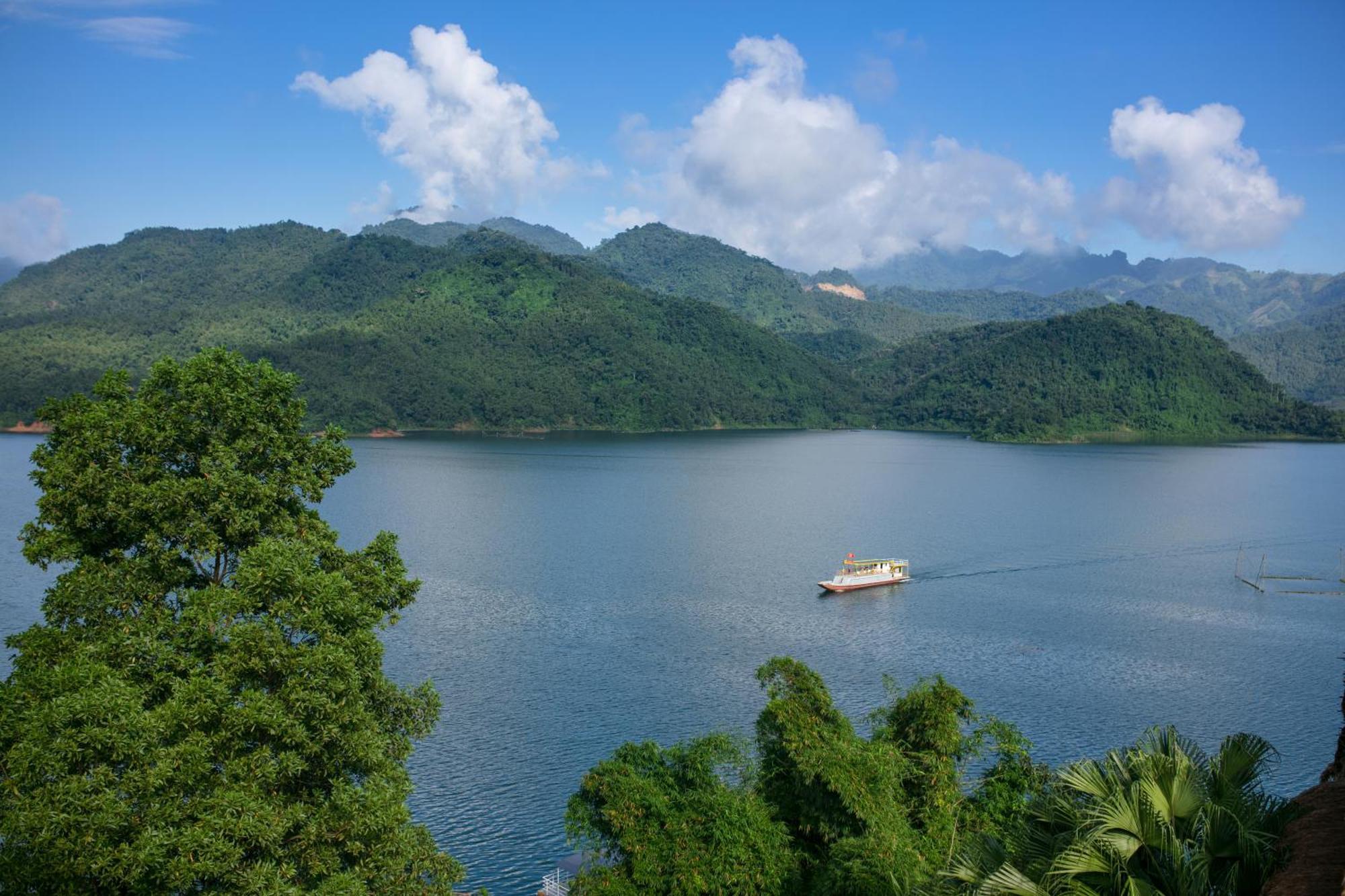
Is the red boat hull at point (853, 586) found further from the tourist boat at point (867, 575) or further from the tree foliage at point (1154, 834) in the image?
the tree foliage at point (1154, 834)

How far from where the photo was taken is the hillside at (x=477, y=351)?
477 ft

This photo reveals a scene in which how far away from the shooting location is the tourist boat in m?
48.9

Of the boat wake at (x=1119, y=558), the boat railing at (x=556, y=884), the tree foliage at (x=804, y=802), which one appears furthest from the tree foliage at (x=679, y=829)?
the boat wake at (x=1119, y=558)

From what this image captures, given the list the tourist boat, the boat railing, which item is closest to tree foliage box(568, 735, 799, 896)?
the boat railing

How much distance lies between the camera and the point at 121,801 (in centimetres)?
1065

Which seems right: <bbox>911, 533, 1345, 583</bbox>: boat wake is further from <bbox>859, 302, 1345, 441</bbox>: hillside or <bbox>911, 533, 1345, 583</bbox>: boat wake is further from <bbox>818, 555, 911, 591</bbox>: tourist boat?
<bbox>859, 302, 1345, 441</bbox>: hillside

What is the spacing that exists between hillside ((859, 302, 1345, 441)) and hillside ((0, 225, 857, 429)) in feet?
69.8

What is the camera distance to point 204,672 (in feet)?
40.7

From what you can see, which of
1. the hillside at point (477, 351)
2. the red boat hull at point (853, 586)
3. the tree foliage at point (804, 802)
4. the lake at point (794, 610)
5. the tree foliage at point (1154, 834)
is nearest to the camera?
the tree foliage at point (1154, 834)

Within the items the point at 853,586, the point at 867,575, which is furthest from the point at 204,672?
the point at 867,575

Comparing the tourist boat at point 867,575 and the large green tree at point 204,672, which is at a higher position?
the large green tree at point 204,672

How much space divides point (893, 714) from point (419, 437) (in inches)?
4741

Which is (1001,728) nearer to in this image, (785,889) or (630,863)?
(785,889)

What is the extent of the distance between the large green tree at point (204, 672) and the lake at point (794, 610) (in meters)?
10.4
